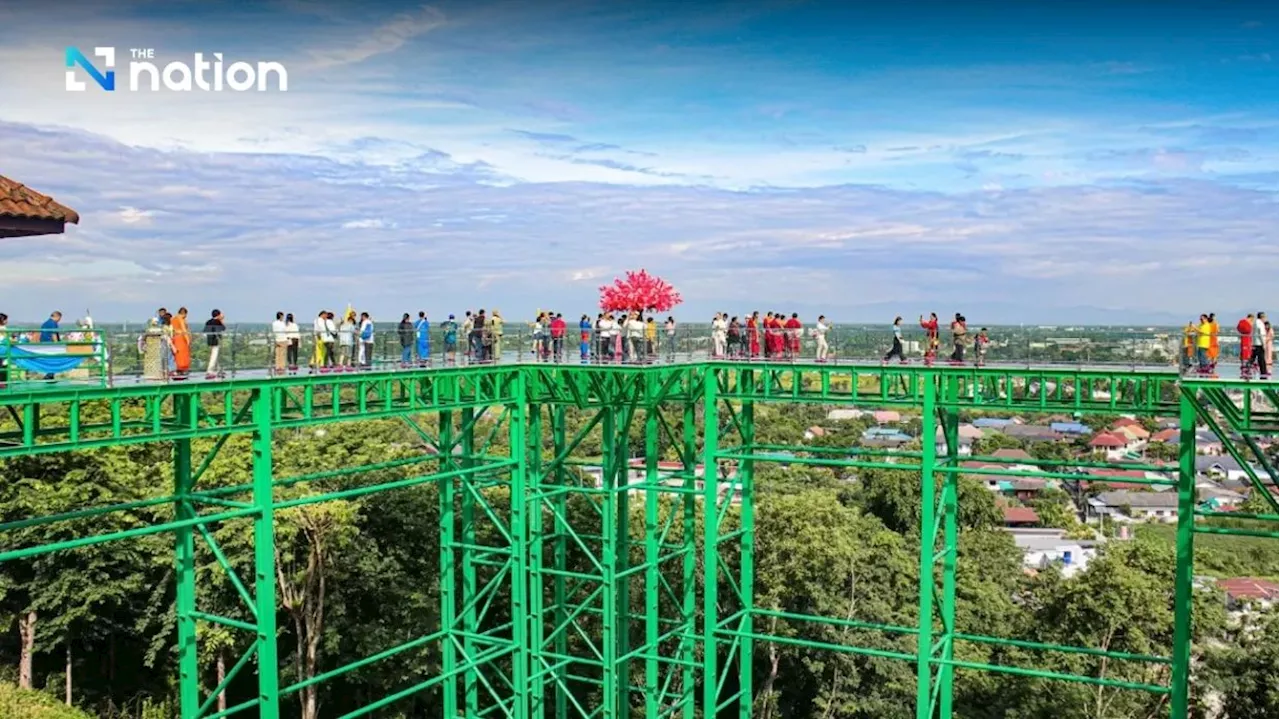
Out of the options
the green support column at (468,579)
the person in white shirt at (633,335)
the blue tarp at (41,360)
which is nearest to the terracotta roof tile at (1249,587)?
the person in white shirt at (633,335)

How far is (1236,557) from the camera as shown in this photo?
66.6 meters

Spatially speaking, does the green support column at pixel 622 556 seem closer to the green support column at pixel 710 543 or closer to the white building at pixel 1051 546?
the green support column at pixel 710 543

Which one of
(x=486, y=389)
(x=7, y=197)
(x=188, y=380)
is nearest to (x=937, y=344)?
(x=486, y=389)

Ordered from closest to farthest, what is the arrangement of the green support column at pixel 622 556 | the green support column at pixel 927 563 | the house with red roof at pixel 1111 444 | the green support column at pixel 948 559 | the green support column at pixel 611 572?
the green support column at pixel 927 563 → the green support column at pixel 948 559 → the green support column at pixel 611 572 → the green support column at pixel 622 556 → the house with red roof at pixel 1111 444

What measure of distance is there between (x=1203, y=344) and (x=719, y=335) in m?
9.17

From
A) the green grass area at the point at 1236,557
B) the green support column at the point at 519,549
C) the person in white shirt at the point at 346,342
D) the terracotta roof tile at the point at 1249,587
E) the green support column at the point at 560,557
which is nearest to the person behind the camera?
the person in white shirt at the point at 346,342

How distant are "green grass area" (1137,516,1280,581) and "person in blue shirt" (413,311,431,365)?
47374 millimetres

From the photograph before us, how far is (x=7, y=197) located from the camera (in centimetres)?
1348

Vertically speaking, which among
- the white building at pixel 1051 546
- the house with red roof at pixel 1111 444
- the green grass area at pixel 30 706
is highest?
the green grass area at pixel 30 706

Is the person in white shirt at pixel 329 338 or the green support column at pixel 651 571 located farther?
the green support column at pixel 651 571

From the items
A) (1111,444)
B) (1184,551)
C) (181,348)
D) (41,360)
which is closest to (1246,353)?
(1184,551)

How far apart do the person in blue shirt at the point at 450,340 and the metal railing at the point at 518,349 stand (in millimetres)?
34

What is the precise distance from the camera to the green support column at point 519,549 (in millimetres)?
20859

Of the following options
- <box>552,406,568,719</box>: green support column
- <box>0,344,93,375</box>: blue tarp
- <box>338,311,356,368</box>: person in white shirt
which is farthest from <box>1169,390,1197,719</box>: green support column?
<box>0,344,93,375</box>: blue tarp
